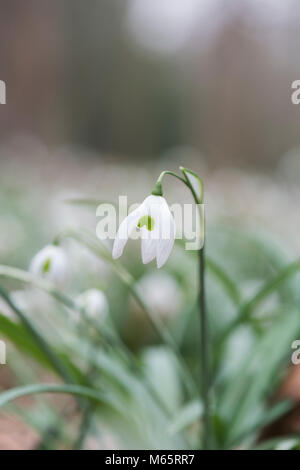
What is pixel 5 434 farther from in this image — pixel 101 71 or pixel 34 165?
pixel 101 71

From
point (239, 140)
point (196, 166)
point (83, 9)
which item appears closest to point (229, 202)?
point (196, 166)

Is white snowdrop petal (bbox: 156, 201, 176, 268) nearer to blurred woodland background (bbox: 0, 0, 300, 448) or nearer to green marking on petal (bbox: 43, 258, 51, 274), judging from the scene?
green marking on petal (bbox: 43, 258, 51, 274)

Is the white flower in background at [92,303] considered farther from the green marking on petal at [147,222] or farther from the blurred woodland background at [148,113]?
the blurred woodland background at [148,113]

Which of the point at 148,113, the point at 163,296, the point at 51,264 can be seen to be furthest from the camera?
the point at 148,113

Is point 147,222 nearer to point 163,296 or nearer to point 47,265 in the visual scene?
point 47,265

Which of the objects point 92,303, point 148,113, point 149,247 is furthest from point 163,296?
point 148,113

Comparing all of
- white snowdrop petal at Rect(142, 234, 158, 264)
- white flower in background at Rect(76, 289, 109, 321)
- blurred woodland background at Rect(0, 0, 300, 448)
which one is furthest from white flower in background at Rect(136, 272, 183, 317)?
white snowdrop petal at Rect(142, 234, 158, 264)

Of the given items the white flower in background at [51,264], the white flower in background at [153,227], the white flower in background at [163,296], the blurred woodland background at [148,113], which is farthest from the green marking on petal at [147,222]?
the white flower in background at [163,296]

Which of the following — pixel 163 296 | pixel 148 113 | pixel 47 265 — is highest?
pixel 148 113
